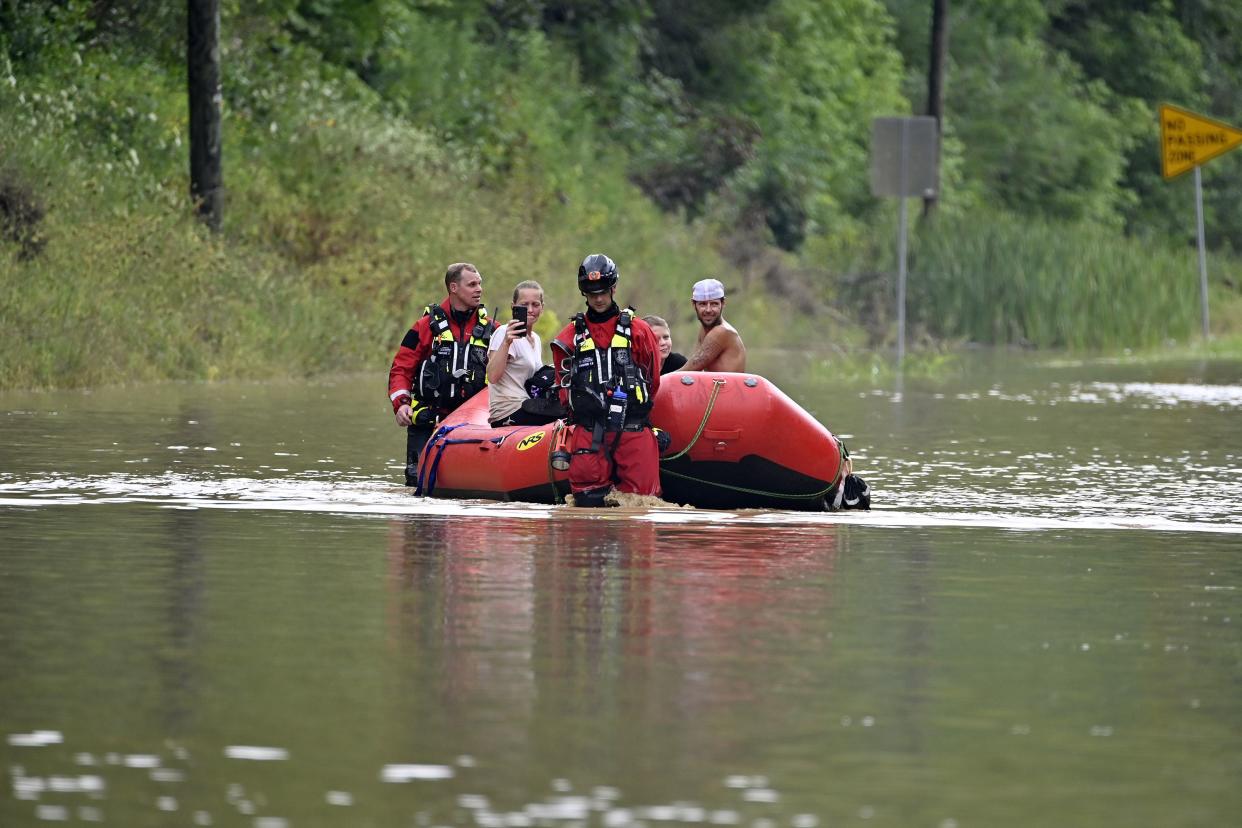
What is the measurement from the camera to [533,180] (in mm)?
42062

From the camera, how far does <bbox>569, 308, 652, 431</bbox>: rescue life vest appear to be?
14969 millimetres

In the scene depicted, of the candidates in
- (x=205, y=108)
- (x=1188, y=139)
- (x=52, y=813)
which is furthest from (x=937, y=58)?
(x=52, y=813)

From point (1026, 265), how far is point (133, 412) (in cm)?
2200

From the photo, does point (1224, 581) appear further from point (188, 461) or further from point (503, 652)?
point (188, 461)

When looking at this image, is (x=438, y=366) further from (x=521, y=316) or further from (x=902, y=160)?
(x=902, y=160)

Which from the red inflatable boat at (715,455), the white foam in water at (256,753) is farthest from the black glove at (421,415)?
the white foam in water at (256,753)

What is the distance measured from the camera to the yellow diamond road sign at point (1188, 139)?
152ft

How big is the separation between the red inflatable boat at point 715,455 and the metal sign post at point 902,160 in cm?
2094

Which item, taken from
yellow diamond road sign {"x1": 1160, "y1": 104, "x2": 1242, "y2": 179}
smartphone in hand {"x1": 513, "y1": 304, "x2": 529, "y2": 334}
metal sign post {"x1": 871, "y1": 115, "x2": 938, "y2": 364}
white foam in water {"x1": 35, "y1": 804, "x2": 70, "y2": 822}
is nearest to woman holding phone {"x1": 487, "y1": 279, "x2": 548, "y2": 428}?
smartphone in hand {"x1": 513, "y1": 304, "x2": 529, "y2": 334}

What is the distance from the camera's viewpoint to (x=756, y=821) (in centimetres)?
682

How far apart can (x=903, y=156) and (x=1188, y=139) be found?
11645mm

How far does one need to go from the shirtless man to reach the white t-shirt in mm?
879

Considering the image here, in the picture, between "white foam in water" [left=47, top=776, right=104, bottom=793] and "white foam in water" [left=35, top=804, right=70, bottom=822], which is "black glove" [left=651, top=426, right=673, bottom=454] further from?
"white foam in water" [left=35, top=804, right=70, bottom=822]

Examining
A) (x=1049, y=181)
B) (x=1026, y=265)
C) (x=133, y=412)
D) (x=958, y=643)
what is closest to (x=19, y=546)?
(x=958, y=643)
